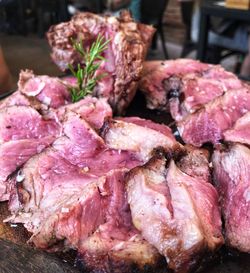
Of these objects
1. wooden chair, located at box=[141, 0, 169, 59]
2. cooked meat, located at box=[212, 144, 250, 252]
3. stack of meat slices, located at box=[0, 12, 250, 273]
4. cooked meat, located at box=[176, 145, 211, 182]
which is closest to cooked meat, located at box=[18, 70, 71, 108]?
stack of meat slices, located at box=[0, 12, 250, 273]

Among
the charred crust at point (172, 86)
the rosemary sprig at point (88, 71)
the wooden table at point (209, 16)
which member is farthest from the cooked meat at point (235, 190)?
the wooden table at point (209, 16)

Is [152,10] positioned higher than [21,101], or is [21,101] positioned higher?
[21,101]

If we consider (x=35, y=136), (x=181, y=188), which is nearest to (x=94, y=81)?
(x=35, y=136)

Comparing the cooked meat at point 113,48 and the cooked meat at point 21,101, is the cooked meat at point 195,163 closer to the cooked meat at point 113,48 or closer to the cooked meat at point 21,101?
the cooked meat at point 113,48

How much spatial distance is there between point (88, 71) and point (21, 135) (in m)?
0.48

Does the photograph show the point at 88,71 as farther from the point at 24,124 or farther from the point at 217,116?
the point at 217,116

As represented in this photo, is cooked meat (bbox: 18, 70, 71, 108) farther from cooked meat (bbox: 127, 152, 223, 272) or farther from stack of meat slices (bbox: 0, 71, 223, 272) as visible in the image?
cooked meat (bbox: 127, 152, 223, 272)

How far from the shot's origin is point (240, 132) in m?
1.64

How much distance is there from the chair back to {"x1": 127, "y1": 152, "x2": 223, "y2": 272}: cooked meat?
4779 millimetres

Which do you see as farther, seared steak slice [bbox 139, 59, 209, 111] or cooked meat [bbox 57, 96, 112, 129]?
seared steak slice [bbox 139, 59, 209, 111]

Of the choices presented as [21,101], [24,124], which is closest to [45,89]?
[21,101]

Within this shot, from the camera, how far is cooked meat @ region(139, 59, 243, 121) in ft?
6.57

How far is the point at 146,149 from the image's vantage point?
5.04 feet

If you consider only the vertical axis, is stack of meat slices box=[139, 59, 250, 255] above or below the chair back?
above
